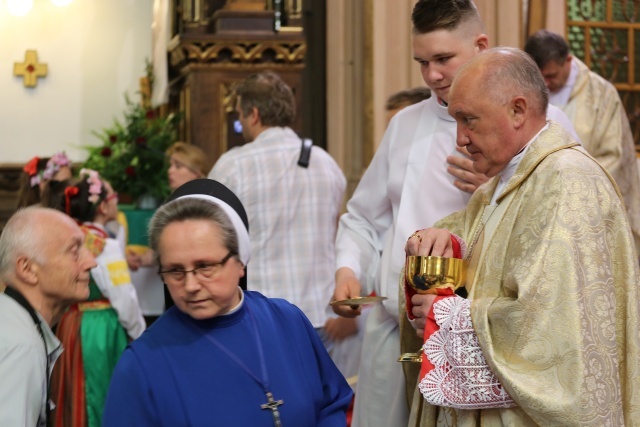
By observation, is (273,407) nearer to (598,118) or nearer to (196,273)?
(196,273)

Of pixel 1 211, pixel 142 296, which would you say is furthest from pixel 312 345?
pixel 1 211

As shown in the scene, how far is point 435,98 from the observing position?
3.79 m

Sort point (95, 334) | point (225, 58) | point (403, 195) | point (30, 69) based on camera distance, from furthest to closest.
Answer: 1. point (30, 69)
2. point (225, 58)
3. point (95, 334)
4. point (403, 195)

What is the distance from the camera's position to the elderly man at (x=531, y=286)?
107 inches

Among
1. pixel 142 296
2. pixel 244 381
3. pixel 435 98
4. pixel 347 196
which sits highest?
pixel 435 98

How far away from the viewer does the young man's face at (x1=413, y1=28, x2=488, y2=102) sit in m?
3.54

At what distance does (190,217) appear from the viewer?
A: 116 inches

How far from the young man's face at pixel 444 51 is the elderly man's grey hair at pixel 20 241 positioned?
4.61 ft

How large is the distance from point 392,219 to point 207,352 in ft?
4.05

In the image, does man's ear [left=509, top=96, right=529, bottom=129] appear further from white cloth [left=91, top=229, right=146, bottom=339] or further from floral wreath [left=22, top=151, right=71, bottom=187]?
floral wreath [left=22, top=151, right=71, bottom=187]

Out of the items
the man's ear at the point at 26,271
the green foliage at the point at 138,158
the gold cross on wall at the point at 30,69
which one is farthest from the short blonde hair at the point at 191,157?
the gold cross on wall at the point at 30,69

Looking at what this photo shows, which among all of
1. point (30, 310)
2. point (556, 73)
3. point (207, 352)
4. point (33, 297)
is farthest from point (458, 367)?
point (556, 73)

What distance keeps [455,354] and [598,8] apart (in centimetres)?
656

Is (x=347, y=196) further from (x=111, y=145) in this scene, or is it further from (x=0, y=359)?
(x=0, y=359)
